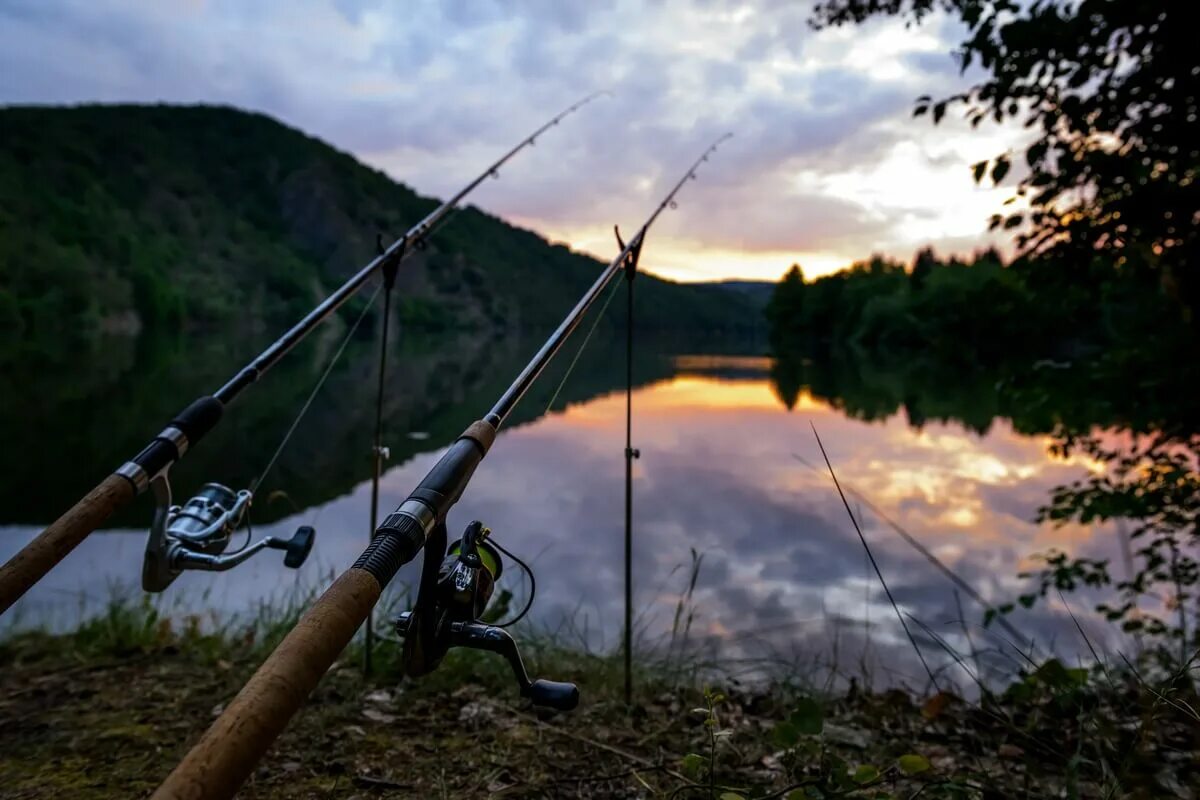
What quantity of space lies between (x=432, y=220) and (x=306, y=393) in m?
24.7

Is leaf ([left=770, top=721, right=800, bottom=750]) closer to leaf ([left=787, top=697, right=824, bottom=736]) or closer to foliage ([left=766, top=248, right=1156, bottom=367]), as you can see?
leaf ([left=787, top=697, right=824, bottom=736])

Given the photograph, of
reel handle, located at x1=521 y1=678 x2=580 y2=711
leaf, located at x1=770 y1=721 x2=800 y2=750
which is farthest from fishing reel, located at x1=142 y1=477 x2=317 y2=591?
leaf, located at x1=770 y1=721 x2=800 y2=750

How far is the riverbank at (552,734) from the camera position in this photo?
7.55ft

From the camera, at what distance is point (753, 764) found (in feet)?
8.82

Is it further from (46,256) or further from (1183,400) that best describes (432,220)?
(46,256)

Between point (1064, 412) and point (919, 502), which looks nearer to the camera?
point (1064, 412)

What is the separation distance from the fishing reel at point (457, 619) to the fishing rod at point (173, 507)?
69cm

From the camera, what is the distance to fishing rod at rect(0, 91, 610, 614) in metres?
1.60

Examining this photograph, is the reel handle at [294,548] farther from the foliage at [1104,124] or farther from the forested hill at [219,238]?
the forested hill at [219,238]

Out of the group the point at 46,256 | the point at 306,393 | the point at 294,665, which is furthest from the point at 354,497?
the point at 46,256

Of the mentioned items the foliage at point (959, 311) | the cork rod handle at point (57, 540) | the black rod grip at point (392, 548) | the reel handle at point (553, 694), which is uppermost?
the foliage at point (959, 311)

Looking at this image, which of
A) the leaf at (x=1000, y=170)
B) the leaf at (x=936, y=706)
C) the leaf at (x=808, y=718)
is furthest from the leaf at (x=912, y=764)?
the leaf at (x=1000, y=170)

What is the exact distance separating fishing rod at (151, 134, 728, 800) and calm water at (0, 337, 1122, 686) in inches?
28.5

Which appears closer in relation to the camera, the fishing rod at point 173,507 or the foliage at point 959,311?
the fishing rod at point 173,507
